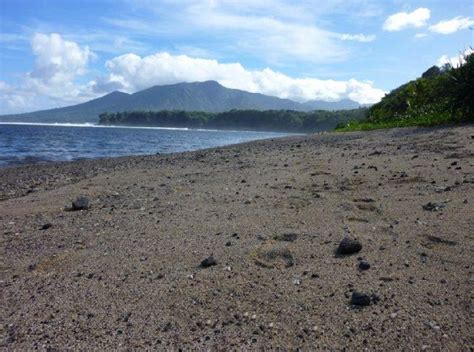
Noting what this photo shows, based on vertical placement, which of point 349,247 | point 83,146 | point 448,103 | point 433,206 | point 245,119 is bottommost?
point 83,146

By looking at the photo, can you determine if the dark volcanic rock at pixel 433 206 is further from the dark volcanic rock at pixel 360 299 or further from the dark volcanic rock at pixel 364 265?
the dark volcanic rock at pixel 360 299

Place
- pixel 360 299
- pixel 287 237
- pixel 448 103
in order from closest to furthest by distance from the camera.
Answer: pixel 360 299
pixel 287 237
pixel 448 103

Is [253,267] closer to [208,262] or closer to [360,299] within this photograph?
[208,262]

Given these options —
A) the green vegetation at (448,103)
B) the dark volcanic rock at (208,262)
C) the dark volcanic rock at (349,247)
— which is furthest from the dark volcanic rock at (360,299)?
the green vegetation at (448,103)

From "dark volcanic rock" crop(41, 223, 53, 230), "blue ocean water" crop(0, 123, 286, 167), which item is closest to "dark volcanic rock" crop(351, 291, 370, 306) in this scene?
"dark volcanic rock" crop(41, 223, 53, 230)

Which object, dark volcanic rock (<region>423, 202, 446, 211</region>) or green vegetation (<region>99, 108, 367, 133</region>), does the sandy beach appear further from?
green vegetation (<region>99, 108, 367, 133</region>)

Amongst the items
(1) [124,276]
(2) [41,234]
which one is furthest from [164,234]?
(2) [41,234]

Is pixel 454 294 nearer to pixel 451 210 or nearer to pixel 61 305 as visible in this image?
pixel 451 210

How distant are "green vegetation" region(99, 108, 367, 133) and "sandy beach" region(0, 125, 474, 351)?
88.9m

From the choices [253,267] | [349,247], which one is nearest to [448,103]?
[349,247]

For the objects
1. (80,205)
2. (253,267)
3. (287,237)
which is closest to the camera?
(253,267)

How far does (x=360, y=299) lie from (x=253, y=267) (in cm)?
110

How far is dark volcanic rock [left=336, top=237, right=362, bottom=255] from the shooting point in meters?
4.09

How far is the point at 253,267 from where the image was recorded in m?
3.98
